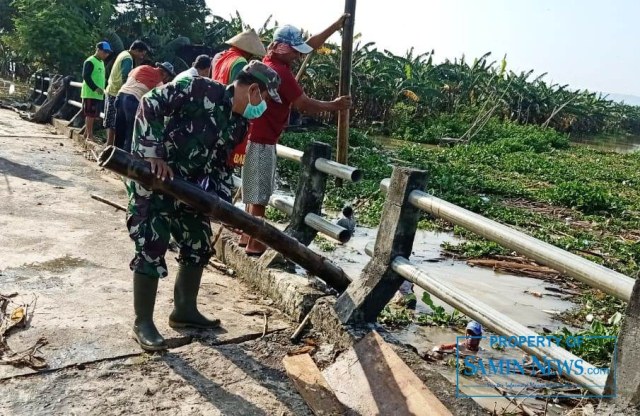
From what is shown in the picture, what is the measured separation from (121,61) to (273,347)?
6.32 m

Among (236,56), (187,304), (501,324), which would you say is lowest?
(187,304)

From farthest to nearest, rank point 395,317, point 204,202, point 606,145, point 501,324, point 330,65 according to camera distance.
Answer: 1. point 606,145
2. point 330,65
3. point 395,317
4. point 204,202
5. point 501,324

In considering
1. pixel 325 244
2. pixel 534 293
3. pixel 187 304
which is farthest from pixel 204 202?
pixel 534 293

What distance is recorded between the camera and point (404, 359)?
3.08 meters

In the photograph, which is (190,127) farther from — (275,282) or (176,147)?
(275,282)

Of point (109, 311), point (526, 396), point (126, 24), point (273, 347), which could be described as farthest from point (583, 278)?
point (126, 24)

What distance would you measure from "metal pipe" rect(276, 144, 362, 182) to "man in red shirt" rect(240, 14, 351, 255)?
20 centimetres

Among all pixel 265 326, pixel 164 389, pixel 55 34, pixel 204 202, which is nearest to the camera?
pixel 164 389

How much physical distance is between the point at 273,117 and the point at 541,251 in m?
2.39

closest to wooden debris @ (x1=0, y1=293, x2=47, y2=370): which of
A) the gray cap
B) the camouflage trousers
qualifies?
the camouflage trousers

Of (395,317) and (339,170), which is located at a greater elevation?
(339,170)

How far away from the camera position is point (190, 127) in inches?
130

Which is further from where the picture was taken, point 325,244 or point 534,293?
point 325,244

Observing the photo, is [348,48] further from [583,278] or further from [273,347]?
[583,278]
